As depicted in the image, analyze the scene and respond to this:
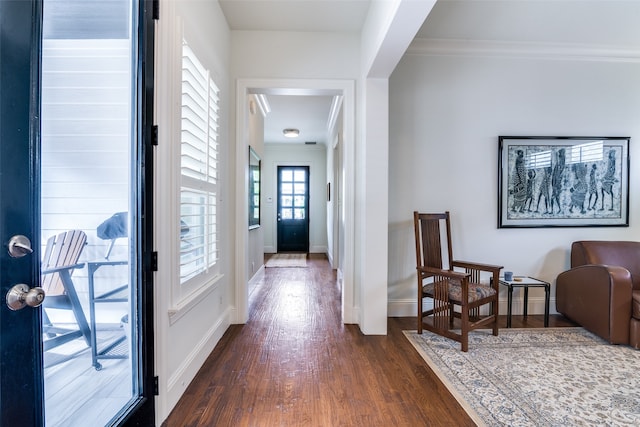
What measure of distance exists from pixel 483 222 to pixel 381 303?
4.94ft

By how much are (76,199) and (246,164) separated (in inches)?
73.7

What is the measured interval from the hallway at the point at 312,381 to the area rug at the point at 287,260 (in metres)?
2.98

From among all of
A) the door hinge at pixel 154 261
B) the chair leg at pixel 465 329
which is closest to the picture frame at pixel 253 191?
the door hinge at pixel 154 261

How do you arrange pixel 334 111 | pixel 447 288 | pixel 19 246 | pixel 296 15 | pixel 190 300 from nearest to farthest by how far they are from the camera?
pixel 19 246
pixel 190 300
pixel 447 288
pixel 296 15
pixel 334 111

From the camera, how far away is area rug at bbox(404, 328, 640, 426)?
5.39ft

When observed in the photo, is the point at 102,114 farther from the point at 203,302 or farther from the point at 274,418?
the point at 274,418

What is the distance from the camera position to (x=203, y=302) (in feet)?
7.23

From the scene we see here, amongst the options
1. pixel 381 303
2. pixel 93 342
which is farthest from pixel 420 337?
pixel 93 342

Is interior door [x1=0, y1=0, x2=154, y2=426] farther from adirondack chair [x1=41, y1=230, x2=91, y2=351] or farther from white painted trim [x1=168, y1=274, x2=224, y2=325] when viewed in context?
white painted trim [x1=168, y1=274, x2=224, y2=325]

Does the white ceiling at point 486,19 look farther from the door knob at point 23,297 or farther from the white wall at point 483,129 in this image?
the door knob at point 23,297

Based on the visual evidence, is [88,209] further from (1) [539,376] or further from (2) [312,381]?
(1) [539,376]

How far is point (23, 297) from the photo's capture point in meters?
0.88

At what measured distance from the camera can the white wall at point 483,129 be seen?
3.18m

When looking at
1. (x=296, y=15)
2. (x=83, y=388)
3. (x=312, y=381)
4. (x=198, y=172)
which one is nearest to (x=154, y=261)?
(x=83, y=388)
